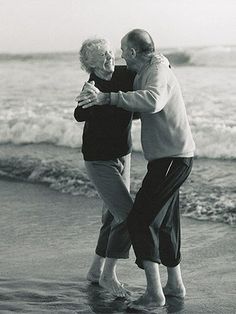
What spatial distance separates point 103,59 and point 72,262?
4.10ft

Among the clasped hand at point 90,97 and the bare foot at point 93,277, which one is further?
the bare foot at point 93,277

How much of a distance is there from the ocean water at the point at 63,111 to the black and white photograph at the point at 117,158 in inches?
0.7

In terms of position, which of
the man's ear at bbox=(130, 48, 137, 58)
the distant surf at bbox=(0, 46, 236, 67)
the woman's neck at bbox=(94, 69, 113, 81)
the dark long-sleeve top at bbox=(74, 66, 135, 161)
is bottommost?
the distant surf at bbox=(0, 46, 236, 67)

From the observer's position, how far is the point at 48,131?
332 inches

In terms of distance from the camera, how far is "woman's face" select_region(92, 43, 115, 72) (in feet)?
11.3

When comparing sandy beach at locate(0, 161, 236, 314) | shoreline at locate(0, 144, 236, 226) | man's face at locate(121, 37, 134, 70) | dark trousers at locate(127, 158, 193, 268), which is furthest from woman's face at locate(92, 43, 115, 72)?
shoreline at locate(0, 144, 236, 226)

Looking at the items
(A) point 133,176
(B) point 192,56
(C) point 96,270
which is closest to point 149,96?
(C) point 96,270

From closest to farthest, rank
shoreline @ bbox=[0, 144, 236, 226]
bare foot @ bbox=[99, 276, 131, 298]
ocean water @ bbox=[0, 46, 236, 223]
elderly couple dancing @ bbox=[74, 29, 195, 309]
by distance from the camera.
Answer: elderly couple dancing @ bbox=[74, 29, 195, 309], bare foot @ bbox=[99, 276, 131, 298], shoreline @ bbox=[0, 144, 236, 226], ocean water @ bbox=[0, 46, 236, 223]

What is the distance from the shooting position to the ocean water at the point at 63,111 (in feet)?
23.6

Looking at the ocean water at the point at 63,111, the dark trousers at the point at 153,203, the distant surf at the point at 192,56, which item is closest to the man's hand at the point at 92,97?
the dark trousers at the point at 153,203

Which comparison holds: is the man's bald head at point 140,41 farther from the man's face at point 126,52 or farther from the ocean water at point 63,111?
the ocean water at point 63,111

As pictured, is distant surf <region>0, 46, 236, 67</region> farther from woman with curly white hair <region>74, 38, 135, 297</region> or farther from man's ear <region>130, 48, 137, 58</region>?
man's ear <region>130, 48, 137, 58</region>

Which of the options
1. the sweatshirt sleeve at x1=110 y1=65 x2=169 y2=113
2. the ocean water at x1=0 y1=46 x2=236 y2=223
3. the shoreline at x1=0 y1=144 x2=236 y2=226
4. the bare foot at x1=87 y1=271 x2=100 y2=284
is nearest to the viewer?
the sweatshirt sleeve at x1=110 y1=65 x2=169 y2=113

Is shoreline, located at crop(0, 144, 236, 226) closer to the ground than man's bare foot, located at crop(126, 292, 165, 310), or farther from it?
closer to the ground
